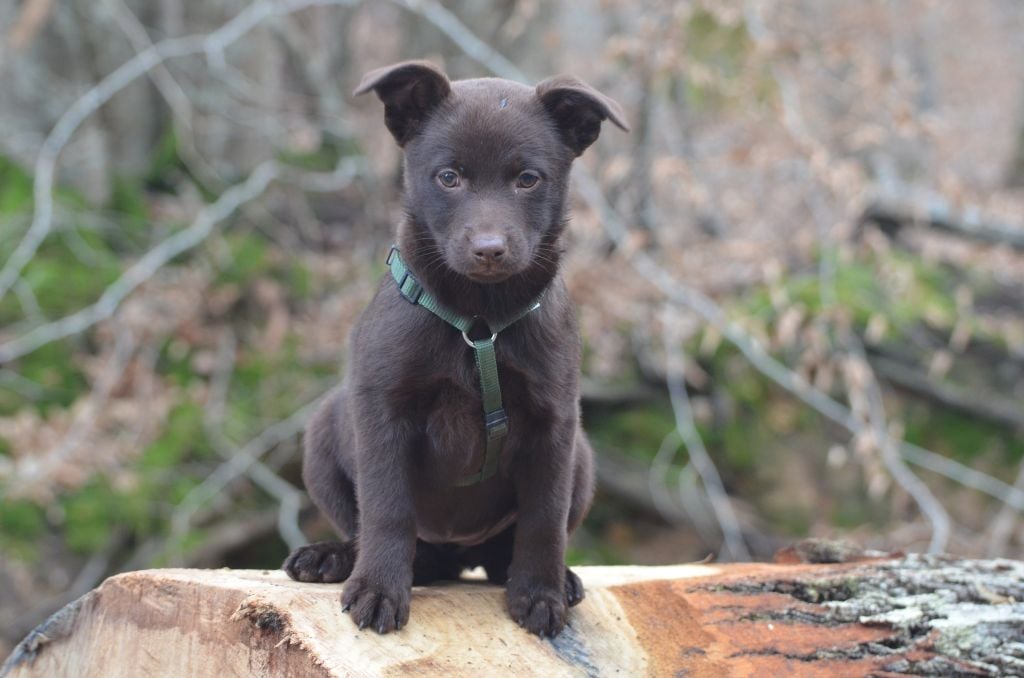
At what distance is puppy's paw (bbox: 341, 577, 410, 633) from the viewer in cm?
277

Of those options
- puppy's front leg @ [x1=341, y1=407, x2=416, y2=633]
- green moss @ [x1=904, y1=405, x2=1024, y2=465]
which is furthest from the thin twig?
puppy's front leg @ [x1=341, y1=407, x2=416, y2=633]

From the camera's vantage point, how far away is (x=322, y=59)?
10172mm

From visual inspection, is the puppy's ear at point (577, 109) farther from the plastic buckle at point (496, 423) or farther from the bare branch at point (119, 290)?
the bare branch at point (119, 290)

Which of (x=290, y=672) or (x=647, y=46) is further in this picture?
(x=647, y=46)

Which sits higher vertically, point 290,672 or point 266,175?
point 266,175

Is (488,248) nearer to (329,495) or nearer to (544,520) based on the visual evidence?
(544,520)

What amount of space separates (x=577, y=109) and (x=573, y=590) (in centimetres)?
145

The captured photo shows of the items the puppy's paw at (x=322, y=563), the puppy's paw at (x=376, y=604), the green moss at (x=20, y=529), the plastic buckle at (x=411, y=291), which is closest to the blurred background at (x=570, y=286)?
the green moss at (x=20, y=529)

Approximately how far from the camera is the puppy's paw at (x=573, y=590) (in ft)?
10.4

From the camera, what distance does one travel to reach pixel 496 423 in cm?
305

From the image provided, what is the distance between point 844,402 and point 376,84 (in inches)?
199

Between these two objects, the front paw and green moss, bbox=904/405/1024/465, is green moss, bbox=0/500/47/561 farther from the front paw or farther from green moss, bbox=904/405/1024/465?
green moss, bbox=904/405/1024/465

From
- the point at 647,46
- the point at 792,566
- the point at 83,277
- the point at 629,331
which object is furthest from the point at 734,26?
the point at 83,277

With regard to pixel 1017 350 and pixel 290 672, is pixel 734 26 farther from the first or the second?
pixel 290 672
